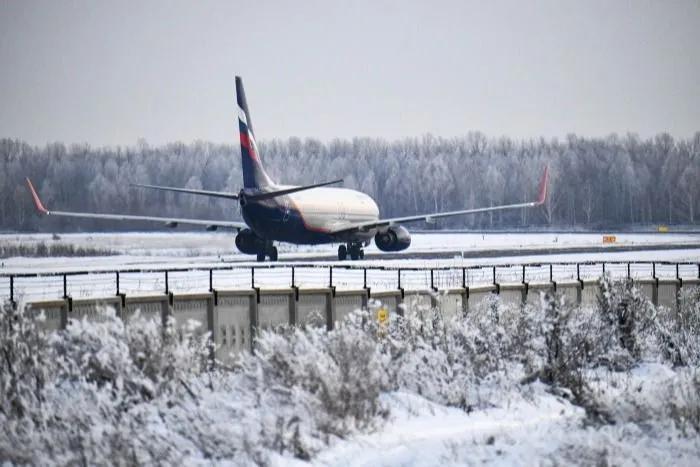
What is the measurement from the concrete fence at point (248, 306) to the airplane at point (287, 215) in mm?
24683

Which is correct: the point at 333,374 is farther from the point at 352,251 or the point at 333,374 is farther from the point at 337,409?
the point at 352,251

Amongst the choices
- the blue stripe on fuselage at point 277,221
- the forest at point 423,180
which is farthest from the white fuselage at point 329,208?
the forest at point 423,180

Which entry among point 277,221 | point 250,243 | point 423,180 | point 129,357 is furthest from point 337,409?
point 423,180

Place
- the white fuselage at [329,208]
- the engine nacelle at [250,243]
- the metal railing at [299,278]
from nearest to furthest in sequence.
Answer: the metal railing at [299,278] < the white fuselage at [329,208] < the engine nacelle at [250,243]

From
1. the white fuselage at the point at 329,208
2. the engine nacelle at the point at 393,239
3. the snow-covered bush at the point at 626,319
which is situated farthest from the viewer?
the engine nacelle at the point at 393,239

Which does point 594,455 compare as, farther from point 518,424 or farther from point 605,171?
point 605,171

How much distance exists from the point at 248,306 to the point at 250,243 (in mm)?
34493

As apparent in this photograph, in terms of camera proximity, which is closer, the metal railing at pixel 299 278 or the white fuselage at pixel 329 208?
the metal railing at pixel 299 278

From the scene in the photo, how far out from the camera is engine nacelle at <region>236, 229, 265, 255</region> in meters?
61.9

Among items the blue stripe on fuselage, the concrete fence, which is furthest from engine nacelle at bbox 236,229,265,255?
the concrete fence

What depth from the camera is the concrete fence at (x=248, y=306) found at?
25.5 metres

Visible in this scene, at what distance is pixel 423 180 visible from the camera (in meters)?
176

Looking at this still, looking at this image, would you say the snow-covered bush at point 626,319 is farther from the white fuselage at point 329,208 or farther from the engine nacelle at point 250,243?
the engine nacelle at point 250,243

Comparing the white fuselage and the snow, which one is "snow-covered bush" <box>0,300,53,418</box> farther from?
the white fuselage
